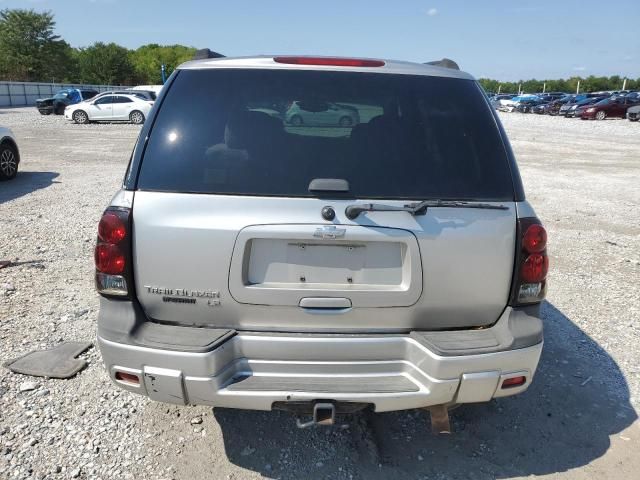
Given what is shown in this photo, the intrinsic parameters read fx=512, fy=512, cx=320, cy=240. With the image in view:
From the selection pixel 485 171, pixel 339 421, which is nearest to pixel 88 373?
pixel 339 421

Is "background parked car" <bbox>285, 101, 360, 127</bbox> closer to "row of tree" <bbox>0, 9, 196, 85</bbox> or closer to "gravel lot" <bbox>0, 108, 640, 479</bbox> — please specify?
"gravel lot" <bbox>0, 108, 640, 479</bbox>

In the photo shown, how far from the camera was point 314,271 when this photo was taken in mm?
2359

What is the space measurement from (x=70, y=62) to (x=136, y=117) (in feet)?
167

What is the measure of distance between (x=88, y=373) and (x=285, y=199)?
2197 mm

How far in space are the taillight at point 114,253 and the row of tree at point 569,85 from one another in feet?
302

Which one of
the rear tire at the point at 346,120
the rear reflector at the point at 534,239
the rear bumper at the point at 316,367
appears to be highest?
the rear tire at the point at 346,120

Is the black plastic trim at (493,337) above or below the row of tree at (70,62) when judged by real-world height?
below

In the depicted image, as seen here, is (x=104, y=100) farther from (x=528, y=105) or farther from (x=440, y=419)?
(x=528, y=105)

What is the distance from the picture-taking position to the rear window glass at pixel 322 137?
7.88 ft

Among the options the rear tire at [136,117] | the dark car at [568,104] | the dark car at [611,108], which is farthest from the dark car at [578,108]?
the rear tire at [136,117]

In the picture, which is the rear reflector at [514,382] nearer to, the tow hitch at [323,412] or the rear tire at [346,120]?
the tow hitch at [323,412]

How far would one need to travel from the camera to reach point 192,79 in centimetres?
262

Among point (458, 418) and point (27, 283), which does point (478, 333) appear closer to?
point (458, 418)

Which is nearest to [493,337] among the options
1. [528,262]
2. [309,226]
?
[528,262]
